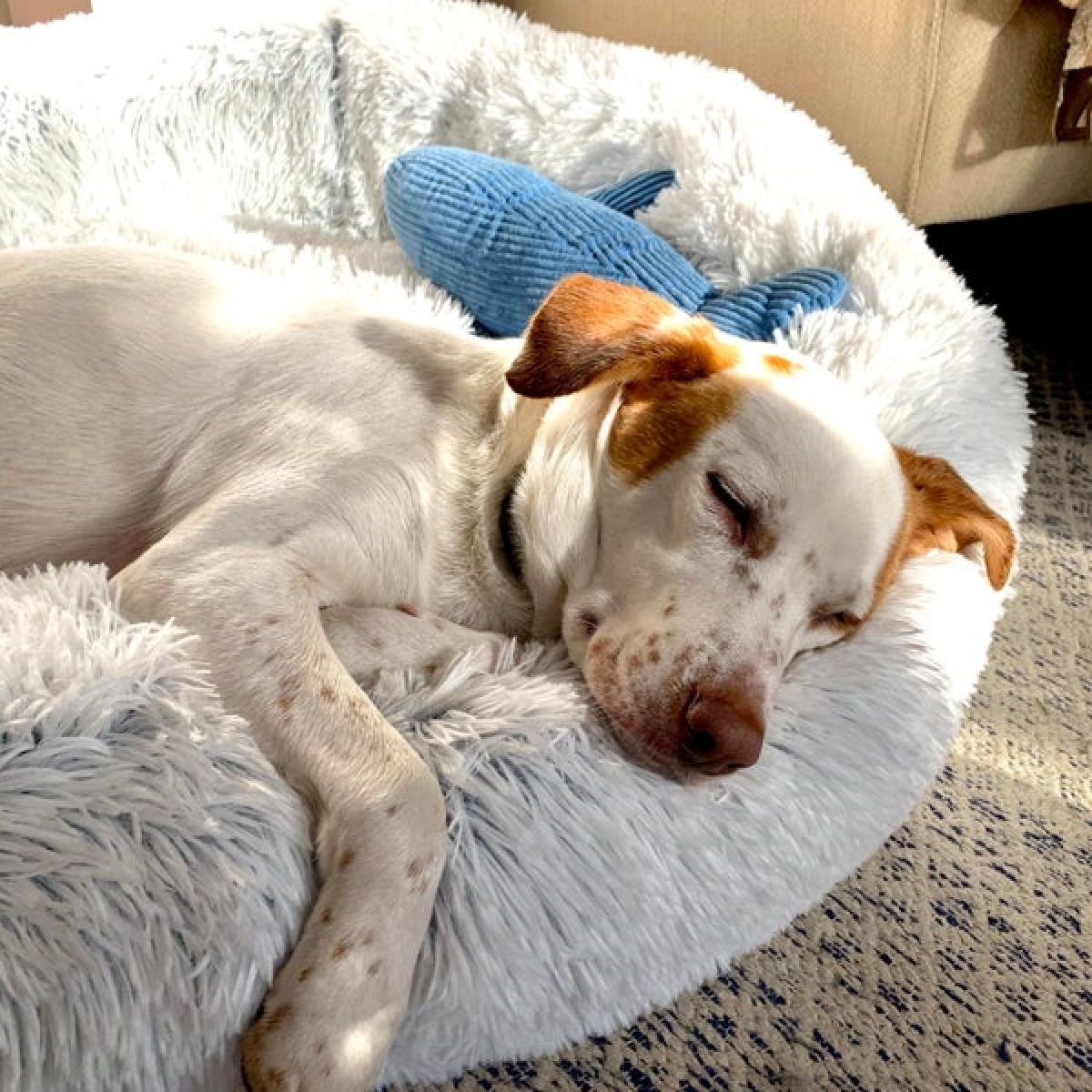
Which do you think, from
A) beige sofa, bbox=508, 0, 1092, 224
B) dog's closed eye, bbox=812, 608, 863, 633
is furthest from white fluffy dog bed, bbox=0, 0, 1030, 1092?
beige sofa, bbox=508, 0, 1092, 224

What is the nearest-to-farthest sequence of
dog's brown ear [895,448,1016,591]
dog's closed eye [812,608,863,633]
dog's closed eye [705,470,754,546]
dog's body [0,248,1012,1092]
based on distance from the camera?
dog's body [0,248,1012,1092] < dog's closed eye [705,470,754,546] < dog's closed eye [812,608,863,633] < dog's brown ear [895,448,1016,591]

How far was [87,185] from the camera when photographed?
2242mm

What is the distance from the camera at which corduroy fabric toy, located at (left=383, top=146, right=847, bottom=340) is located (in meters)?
1.86

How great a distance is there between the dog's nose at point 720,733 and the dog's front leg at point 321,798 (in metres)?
0.23

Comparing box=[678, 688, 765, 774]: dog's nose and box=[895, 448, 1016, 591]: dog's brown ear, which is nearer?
box=[678, 688, 765, 774]: dog's nose

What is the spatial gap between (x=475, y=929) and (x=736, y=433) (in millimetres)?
527

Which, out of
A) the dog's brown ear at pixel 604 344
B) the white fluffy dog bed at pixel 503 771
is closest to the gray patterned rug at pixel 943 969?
the white fluffy dog bed at pixel 503 771

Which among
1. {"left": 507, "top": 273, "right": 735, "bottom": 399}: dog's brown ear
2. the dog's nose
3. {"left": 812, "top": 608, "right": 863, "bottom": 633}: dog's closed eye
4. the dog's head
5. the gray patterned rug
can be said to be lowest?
the gray patterned rug

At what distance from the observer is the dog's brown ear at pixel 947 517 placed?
4.60ft

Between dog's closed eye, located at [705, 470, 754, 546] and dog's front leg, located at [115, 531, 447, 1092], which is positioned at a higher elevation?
dog's closed eye, located at [705, 470, 754, 546]

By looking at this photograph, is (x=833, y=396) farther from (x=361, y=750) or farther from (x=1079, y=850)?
(x=1079, y=850)

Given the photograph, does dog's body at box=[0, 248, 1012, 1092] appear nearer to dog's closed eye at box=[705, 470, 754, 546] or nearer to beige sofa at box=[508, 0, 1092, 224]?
dog's closed eye at box=[705, 470, 754, 546]

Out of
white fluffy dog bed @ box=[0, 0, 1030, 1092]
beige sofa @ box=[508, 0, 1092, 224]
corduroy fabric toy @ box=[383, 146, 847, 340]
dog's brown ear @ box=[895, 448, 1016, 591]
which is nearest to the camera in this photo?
white fluffy dog bed @ box=[0, 0, 1030, 1092]

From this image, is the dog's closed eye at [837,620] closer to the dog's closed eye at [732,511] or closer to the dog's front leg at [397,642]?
the dog's closed eye at [732,511]
